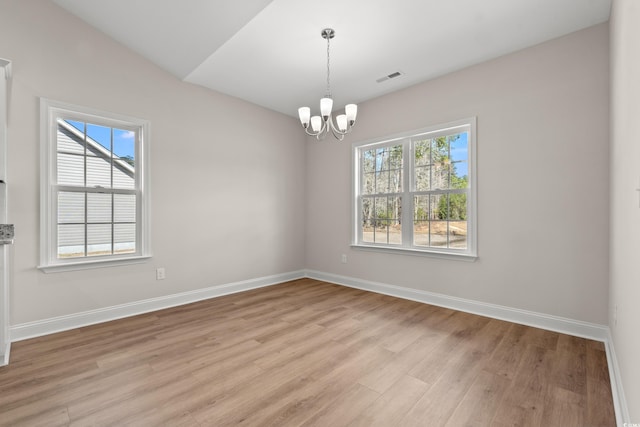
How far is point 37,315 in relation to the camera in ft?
9.13

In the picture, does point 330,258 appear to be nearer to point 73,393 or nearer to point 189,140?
point 189,140

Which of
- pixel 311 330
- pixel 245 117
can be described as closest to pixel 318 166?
pixel 245 117

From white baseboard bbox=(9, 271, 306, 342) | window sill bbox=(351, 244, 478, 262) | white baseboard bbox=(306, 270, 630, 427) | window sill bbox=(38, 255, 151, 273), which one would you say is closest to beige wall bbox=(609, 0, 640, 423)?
white baseboard bbox=(306, 270, 630, 427)

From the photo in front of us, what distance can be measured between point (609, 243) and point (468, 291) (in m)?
1.32

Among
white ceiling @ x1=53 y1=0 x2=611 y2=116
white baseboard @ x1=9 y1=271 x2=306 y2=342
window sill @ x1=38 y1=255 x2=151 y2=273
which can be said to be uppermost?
white ceiling @ x1=53 y1=0 x2=611 y2=116

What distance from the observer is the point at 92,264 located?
3.09 metres

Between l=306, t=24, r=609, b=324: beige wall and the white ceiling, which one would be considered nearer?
the white ceiling

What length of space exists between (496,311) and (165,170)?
161 inches

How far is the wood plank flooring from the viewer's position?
170 centimetres

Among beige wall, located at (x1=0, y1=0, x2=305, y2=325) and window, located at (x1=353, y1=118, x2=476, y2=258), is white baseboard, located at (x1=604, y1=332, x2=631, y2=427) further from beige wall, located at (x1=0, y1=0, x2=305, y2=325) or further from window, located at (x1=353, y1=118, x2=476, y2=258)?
beige wall, located at (x1=0, y1=0, x2=305, y2=325)

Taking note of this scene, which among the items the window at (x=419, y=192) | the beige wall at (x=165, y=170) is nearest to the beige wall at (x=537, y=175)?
the window at (x=419, y=192)

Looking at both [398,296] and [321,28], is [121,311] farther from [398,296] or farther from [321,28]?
[321,28]

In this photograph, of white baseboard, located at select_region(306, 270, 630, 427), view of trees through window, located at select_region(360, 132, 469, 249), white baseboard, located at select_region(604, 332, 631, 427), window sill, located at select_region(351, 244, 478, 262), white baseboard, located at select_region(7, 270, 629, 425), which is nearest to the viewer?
white baseboard, located at select_region(604, 332, 631, 427)

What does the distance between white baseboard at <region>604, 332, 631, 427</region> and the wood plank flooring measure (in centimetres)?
4
